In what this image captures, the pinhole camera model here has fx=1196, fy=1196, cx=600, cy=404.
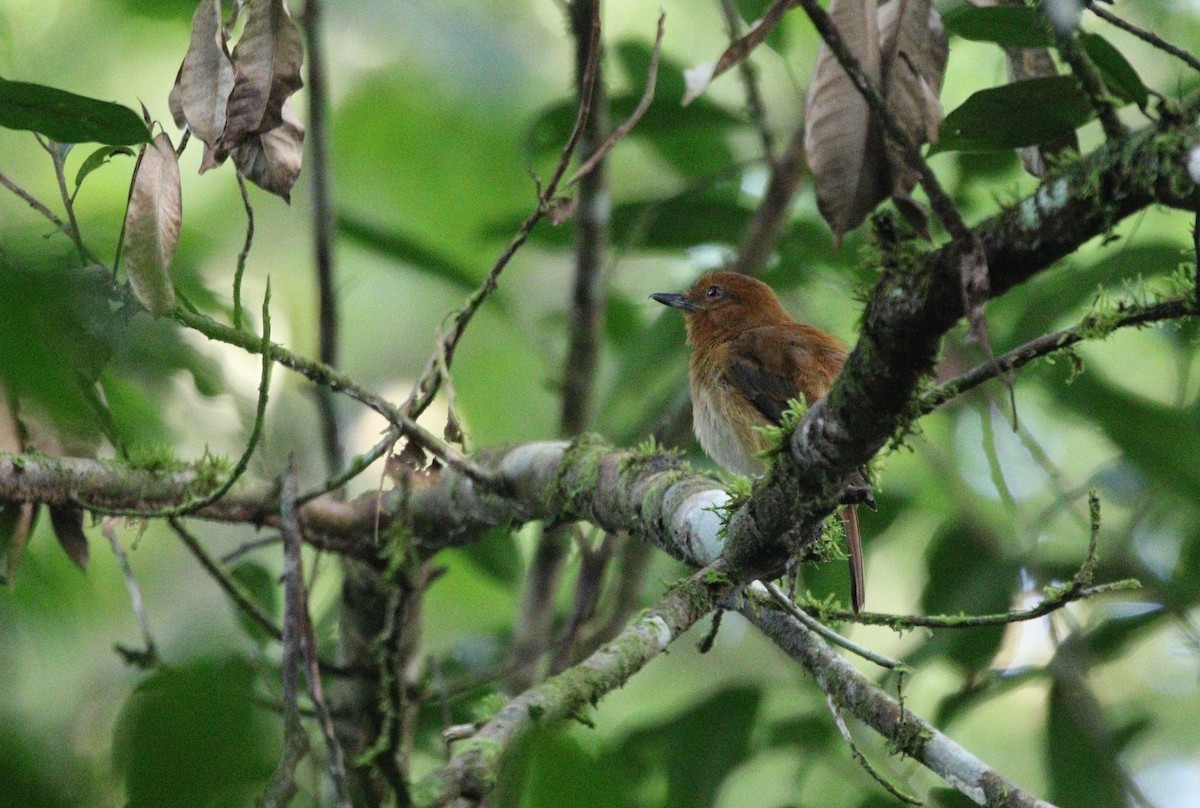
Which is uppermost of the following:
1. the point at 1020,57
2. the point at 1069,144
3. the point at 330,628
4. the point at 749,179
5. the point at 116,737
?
the point at 749,179

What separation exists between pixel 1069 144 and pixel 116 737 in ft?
5.57

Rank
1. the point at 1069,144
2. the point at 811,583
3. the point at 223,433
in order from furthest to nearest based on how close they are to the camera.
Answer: the point at 223,433 < the point at 811,583 < the point at 1069,144

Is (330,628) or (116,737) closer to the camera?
(116,737)

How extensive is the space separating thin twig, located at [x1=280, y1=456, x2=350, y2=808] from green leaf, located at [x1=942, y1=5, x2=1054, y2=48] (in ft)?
5.06

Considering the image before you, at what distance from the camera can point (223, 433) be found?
471 cm

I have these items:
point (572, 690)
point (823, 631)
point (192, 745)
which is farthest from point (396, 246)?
point (192, 745)

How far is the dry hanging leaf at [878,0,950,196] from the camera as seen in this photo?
2080 millimetres

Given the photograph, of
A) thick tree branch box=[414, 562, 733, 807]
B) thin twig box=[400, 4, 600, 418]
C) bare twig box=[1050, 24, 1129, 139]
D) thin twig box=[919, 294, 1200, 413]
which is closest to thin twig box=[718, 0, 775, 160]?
thin twig box=[400, 4, 600, 418]

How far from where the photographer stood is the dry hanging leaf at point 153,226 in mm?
2031

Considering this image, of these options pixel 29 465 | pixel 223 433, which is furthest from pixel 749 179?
pixel 29 465

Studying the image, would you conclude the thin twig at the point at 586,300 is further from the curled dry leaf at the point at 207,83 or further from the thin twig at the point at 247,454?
the curled dry leaf at the point at 207,83

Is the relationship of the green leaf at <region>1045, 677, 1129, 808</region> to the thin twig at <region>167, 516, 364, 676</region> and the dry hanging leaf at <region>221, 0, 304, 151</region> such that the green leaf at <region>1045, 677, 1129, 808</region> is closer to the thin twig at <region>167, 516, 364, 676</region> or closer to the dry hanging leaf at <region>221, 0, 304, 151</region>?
the thin twig at <region>167, 516, 364, 676</region>

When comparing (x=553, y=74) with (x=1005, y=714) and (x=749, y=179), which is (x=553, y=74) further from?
(x=1005, y=714)

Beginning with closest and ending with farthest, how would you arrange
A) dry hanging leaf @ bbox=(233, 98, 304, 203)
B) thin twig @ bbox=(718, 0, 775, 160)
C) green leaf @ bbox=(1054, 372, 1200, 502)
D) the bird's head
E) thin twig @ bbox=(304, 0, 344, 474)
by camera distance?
dry hanging leaf @ bbox=(233, 98, 304, 203)
green leaf @ bbox=(1054, 372, 1200, 502)
thin twig @ bbox=(304, 0, 344, 474)
thin twig @ bbox=(718, 0, 775, 160)
the bird's head
